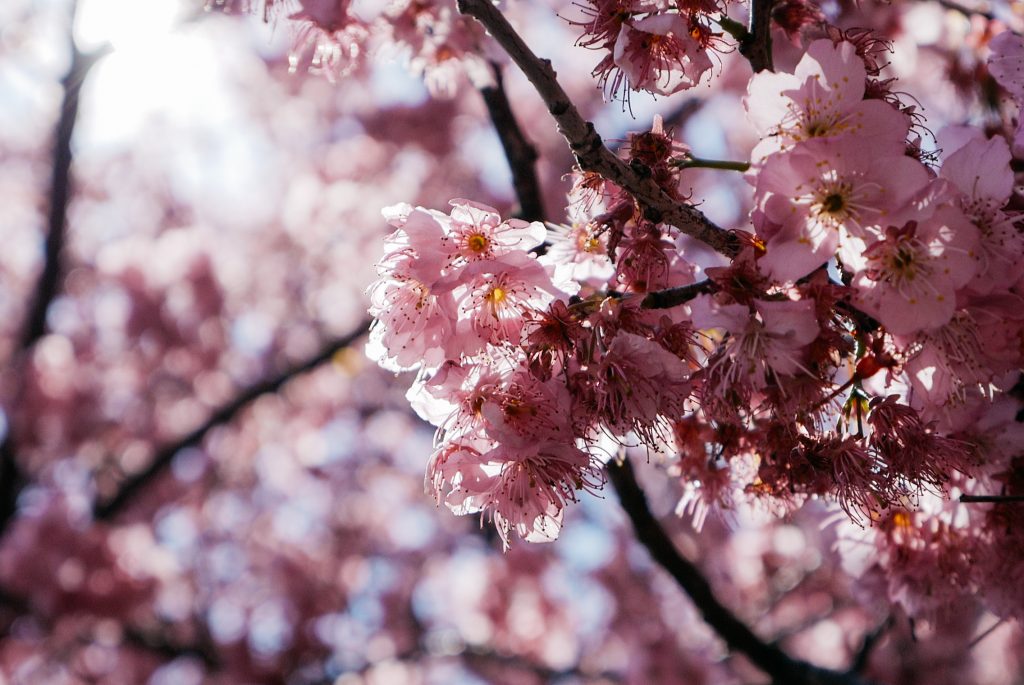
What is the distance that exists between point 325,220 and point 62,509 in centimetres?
580

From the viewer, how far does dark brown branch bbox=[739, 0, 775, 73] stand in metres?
1.61

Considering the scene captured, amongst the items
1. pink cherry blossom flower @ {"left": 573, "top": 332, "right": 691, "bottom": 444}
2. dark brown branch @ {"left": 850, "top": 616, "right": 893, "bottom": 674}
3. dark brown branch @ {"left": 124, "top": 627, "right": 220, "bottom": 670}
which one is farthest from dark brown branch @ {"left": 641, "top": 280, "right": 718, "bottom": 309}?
dark brown branch @ {"left": 124, "top": 627, "right": 220, "bottom": 670}

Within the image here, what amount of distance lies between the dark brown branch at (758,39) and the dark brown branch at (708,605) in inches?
51.6

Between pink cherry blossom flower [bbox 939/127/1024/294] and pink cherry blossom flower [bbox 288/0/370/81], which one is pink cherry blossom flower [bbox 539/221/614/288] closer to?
pink cherry blossom flower [bbox 939/127/1024/294]

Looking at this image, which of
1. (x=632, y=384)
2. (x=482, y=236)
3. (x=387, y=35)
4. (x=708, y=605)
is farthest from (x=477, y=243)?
(x=708, y=605)

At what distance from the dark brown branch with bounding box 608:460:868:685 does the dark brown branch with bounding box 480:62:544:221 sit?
87 cm

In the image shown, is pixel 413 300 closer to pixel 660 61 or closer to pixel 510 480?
pixel 510 480

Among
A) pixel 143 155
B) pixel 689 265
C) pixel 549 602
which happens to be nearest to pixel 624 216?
pixel 689 265

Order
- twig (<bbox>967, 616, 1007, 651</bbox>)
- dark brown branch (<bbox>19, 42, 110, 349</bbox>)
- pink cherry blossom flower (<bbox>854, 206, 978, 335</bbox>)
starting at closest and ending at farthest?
pink cherry blossom flower (<bbox>854, 206, 978, 335</bbox>)
twig (<bbox>967, 616, 1007, 651</bbox>)
dark brown branch (<bbox>19, 42, 110, 349</bbox>)

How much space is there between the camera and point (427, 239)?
Result: 57.8 inches

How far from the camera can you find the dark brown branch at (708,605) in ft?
8.66

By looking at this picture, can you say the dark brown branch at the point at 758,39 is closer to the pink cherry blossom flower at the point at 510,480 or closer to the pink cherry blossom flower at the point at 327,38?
the pink cherry blossom flower at the point at 510,480

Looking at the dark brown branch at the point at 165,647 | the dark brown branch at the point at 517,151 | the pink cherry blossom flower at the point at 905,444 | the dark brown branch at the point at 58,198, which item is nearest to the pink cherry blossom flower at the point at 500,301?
the pink cherry blossom flower at the point at 905,444

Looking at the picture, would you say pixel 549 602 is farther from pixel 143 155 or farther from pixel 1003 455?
pixel 143 155
